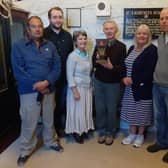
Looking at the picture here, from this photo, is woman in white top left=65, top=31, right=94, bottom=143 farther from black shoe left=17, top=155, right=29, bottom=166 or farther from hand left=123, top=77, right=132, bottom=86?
black shoe left=17, top=155, right=29, bottom=166

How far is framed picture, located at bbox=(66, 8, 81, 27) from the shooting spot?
3070 millimetres

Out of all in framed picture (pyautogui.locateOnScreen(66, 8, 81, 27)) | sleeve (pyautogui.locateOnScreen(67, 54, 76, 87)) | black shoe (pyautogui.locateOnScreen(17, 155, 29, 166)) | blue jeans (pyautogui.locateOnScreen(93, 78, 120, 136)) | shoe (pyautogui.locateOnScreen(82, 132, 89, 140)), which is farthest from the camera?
framed picture (pyautogui.locateOnScreen(66, 8, 81, 27))

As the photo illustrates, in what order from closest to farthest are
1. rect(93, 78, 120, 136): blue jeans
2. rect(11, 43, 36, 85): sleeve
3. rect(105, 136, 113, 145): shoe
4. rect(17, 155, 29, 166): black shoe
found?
rect(11, 43, 36, 85): sleeve, rect(17, 155, 29, 166): black shoe, rect(93, 78, 120, 136): blue jeans, rect(105, 136, 113, 145): shoe

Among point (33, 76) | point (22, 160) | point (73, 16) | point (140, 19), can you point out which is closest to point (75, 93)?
point (33, 76)

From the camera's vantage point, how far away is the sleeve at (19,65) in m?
2.29

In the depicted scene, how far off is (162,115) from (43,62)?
52.8 inches

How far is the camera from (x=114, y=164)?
2.43m

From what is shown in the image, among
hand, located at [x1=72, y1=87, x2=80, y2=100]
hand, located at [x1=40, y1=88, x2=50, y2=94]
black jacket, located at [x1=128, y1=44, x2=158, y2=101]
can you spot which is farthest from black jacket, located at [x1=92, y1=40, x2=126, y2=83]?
hand, located at [x1=40, y1=88, x2=50, y2=94]

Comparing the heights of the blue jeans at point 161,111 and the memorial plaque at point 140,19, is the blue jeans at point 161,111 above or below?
below

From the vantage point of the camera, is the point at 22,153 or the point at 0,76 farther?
the point at 0,76

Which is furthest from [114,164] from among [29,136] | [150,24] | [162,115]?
[150,24]

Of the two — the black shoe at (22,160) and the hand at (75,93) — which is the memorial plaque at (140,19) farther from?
the black shoe at (22,160)

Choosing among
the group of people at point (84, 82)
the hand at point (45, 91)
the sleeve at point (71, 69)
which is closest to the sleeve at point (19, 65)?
the group of people at point (84, 82)

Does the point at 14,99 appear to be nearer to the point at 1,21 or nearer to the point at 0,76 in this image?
the point at 0,76
